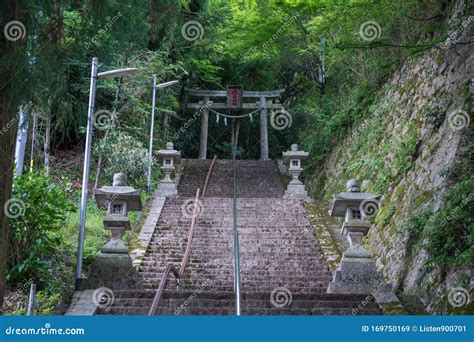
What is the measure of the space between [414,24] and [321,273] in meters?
6.29

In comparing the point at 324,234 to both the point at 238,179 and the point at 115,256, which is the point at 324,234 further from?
the point at 238,179

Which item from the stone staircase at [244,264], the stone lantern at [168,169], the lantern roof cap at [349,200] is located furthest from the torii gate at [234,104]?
the lantern roof cap at [349,200]

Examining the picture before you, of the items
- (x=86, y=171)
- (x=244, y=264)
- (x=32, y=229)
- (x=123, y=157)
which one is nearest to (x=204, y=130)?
(x=123, y=157)

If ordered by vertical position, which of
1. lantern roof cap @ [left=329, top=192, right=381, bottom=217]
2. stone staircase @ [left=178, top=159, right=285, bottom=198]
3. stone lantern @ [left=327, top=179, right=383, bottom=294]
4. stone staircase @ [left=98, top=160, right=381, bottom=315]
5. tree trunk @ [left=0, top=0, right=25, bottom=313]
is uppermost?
tree trunk @ [left=0, top=0, right=25, bottom=313]

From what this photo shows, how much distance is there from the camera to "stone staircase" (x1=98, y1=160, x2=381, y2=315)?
7.09 meters

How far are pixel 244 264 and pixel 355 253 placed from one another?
81.6 inches

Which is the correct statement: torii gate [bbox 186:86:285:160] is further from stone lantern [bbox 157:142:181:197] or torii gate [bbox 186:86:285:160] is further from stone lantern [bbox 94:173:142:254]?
stone lantern [bbox 94:173:142:254]

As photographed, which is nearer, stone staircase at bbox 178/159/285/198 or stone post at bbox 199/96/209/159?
stone staircase at bbox 178/159/285/198

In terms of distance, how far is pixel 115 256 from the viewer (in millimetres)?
8109

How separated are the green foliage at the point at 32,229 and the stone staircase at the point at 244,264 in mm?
1163

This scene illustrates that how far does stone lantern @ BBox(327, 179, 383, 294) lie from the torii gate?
13.4 metres

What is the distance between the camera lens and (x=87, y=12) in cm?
620

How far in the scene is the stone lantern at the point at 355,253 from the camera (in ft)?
26.7

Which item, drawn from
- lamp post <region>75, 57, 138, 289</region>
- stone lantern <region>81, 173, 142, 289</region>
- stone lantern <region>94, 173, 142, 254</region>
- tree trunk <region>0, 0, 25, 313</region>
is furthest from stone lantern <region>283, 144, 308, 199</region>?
tree trunk <region>0, 0, 25, 313</region>
